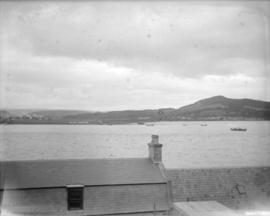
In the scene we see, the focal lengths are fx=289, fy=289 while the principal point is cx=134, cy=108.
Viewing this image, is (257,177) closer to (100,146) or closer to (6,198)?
(100,146)

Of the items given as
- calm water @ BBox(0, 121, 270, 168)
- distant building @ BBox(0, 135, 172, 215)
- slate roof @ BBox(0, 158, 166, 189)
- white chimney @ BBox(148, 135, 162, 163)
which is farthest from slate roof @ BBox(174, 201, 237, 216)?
calm water @ BBox(0, 121, 270, 168)

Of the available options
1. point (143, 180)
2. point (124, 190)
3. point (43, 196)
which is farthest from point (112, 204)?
point (43, 196)

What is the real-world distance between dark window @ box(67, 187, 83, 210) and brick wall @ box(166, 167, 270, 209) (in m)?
1.45

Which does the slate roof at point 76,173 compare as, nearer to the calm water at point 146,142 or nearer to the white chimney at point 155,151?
the white chimney at point 155,151

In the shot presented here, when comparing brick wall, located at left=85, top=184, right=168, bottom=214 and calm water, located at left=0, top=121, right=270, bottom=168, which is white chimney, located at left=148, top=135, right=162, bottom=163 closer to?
calm water, located at left=0, top=121, right=270, bottom=168

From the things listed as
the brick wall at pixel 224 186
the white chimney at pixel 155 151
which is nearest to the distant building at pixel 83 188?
the white chimney at pixel 155 151

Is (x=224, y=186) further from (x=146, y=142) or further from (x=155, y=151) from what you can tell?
(x=146, y=142)

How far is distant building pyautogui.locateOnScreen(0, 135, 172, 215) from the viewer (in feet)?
12.4

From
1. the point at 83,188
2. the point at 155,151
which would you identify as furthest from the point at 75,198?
the point at 155,151

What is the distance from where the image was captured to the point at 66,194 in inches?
156

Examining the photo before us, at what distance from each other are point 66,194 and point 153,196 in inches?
48.9

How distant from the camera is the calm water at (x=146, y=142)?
4.84m

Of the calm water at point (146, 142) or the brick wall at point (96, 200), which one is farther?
the calm water at point (146, 142)

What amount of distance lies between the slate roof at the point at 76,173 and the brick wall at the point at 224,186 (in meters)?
0.48
